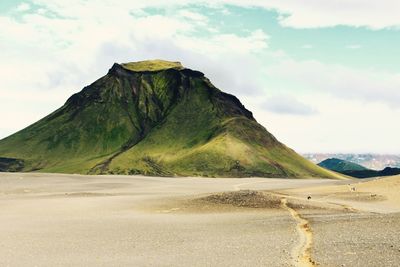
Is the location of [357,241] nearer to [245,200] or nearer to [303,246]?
[303,246]

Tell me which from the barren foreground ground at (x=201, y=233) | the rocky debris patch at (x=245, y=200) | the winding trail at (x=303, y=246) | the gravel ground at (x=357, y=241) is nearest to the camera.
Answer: the gravel ground at (x=357, y=241)

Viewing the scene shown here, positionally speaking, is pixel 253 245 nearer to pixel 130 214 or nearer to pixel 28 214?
pixel 130 214

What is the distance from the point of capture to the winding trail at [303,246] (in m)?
24.4

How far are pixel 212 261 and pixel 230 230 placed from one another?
41.3 feet

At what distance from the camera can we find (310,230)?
36.2m

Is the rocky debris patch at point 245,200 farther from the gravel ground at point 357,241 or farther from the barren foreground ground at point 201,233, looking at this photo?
the gravel ground at point 357,241

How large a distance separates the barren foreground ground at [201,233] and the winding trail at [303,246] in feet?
0.17

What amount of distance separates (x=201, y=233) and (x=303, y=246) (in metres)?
9.77

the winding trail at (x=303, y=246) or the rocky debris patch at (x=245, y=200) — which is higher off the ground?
the rocky debris patch at (x=245, y=200)

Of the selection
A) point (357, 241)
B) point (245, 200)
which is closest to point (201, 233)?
point (357, 241)

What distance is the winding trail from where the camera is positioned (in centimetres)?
2442

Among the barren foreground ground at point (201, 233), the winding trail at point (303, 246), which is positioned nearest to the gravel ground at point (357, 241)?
the barren foreground ground at point (201, 233)

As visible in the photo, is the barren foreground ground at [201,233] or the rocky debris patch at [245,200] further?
the rocky debris patch at [245,200]

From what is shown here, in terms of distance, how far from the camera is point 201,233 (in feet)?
120
